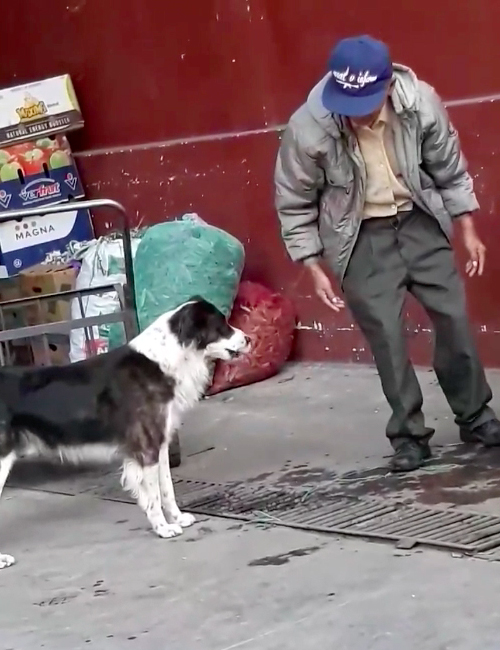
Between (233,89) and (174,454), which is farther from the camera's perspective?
(233,89)

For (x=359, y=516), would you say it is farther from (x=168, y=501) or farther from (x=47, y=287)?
(x=47, y=287)

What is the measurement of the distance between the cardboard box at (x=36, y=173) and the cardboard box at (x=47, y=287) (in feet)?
2.01

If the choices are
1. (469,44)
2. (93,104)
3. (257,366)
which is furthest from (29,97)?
(469,44)

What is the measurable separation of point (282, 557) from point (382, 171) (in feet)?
5.99

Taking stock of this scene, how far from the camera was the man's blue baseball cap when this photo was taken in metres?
5.32

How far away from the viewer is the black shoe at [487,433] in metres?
5.93

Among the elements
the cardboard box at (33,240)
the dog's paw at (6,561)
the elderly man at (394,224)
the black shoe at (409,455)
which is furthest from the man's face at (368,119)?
the cardboard box at (33,240)

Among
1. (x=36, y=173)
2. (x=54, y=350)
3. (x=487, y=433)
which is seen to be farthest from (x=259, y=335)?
(x=487, y=433)

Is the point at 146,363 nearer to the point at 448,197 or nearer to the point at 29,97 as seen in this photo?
the point at 448,197

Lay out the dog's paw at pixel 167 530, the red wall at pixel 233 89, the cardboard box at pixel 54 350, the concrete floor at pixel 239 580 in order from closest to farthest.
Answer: the concrete floor at pixel 239 580, the dog's paw at pixel 167 530, the red wall at pixel 233 89, the cardboard box at pixel 54 350

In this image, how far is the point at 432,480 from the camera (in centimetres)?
557

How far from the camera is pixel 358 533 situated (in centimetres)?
493

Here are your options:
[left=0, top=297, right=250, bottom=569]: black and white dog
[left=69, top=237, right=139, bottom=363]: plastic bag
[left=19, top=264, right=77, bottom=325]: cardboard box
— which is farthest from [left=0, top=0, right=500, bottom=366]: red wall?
[left=0, top=297, right=250, bottom=569]: black and white dog

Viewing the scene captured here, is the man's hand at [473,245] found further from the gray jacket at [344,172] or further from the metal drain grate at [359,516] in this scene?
the metal drain grate at [359,516]
